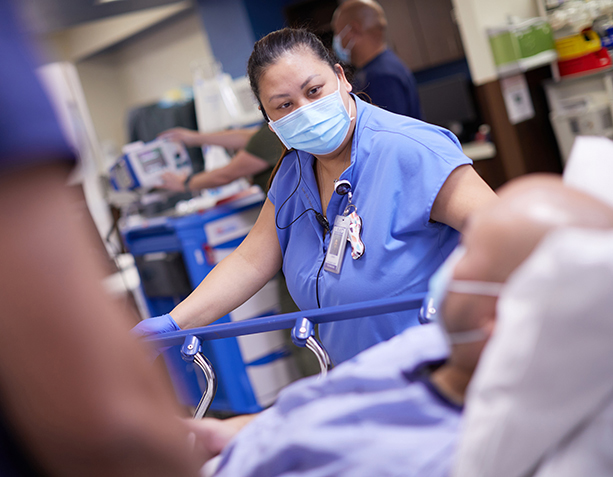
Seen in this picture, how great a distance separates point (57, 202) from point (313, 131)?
1.02 metres

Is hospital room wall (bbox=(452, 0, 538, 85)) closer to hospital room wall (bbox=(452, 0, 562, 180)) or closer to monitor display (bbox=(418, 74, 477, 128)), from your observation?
hospital room wall (bbox=(452, 0, 562, 180))

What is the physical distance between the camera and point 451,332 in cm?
73

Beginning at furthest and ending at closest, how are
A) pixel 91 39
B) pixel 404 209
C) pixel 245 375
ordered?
pixel 91 39 < pixel 245 375 < pixel 404 209

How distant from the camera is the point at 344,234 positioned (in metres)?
1.34

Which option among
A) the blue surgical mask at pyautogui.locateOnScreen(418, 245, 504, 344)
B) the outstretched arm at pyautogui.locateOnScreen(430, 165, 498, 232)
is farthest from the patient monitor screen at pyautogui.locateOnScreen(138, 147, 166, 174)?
the blue surgical mask at pyautogui.locateOnScreen(418, 245, 504, 344)

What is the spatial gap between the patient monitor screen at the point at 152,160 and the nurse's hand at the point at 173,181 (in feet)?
0.22

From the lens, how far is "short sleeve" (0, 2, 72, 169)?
0.48 m

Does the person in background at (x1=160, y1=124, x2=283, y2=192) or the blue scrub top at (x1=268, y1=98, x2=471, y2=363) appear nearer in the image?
the blue scrub top at (x1=268, y1=98, x2=471, y2=363)

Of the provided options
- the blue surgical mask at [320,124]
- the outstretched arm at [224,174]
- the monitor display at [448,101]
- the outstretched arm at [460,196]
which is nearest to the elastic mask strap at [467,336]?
the outstretched arm at [460,196]

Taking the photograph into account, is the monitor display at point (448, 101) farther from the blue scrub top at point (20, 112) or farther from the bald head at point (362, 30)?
the blue scrub top at point (20, 112)

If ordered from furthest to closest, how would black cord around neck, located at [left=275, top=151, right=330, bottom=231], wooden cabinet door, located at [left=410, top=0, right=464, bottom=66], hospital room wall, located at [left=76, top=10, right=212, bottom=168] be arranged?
1. hospital room wall, located at [left=76, top=10, right=212, bottom=168]
2. wooden cabinet door, located at [left=410, top=0, right=464, bottom=66]
3. black cord around neck, located at [left=275, top=151, right=330, bottom=231]

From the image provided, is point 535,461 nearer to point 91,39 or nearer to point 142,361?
point 142,361

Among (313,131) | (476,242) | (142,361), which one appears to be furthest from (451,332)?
(313,131)

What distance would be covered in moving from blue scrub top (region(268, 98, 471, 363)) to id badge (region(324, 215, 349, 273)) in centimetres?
2
